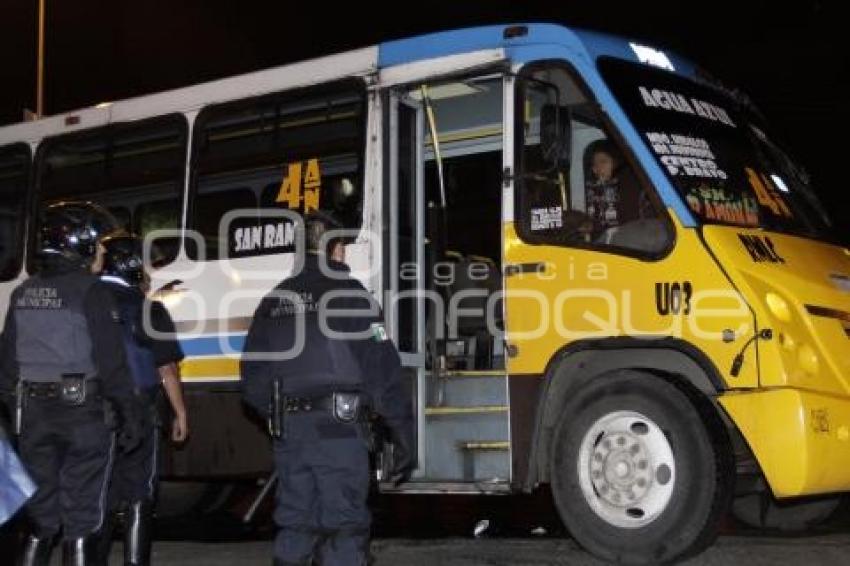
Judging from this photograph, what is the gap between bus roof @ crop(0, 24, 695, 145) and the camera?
6.66m

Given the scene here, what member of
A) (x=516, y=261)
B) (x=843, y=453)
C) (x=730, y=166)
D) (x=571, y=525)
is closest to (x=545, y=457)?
(x=571, y=525)

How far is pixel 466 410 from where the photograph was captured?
6.97 metres

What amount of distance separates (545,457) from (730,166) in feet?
6.68

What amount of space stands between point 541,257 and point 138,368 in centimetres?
235

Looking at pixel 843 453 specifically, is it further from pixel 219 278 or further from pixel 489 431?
pixel 219 278

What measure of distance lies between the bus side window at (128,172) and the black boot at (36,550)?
3277 millimetres

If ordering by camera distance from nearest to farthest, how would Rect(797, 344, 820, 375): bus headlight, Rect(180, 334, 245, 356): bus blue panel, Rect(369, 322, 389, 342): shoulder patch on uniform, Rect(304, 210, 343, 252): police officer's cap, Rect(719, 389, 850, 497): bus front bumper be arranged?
1. Rect(369, 322, 389, 342): shoulder patch on uniform
2. Rect(304, 210, 343, 252): police officer's cap
3. Rect(719, 389, 850, 497): bus front bumper
4. Rect(797, 344, 820, 375): bus headlight
5. Rect(180, 334, 245, 356): bus blue panel

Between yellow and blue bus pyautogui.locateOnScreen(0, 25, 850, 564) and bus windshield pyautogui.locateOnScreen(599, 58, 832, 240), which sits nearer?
yellow and blue bus pyautogui.locateOnScreen(0, 25, 850, 564)

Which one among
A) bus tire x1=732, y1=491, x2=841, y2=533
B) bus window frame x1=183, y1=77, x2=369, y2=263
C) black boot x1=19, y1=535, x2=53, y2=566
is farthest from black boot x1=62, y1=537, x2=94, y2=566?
bus tire x1=732, y1=491, x2=841, y2=533

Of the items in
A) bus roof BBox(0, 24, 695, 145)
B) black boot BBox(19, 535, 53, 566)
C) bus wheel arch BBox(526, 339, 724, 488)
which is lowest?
black boot BBox(19, 535, 53, 566)

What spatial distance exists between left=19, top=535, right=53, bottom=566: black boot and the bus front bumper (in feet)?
11.3

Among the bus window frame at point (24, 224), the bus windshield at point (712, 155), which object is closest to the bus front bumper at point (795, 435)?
the bus windshield at point (712, 155)

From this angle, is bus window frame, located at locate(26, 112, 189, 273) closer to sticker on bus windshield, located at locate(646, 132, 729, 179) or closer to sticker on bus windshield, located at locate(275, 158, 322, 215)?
sticker on bus windshield, located at locate(275, 158, 322, 215)

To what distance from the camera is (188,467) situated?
7988 millimetres
